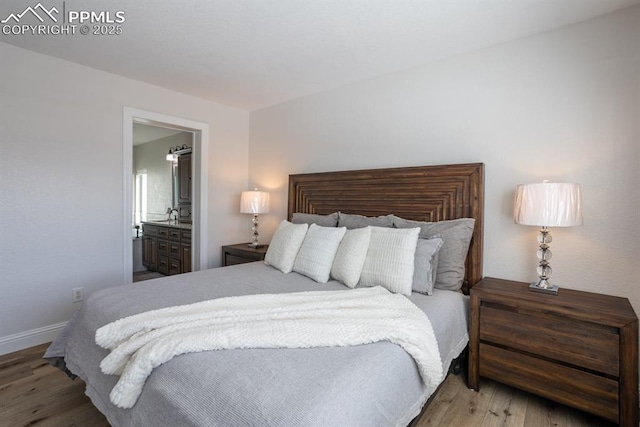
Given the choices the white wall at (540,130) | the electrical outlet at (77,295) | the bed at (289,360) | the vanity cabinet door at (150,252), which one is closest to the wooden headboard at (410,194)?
the bed at (289,360)


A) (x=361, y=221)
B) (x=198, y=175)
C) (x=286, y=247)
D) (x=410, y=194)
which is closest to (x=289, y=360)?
(x=286, y=247)

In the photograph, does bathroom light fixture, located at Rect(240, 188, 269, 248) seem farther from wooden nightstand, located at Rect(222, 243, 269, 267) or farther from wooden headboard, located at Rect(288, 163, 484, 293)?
wooden headboard, located at Rect(288, 163, 484, 293)

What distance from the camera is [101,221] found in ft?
9.78

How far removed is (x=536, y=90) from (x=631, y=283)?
138 cm

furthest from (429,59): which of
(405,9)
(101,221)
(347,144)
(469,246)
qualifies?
(101,221)

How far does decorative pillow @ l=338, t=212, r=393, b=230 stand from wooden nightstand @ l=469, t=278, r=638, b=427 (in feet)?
2.77

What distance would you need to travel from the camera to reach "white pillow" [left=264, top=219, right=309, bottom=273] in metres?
2.55

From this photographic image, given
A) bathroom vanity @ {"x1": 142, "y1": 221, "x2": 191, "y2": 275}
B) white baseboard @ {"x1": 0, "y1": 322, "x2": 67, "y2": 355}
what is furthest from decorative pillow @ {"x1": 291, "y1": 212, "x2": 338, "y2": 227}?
white baseboard @ {"x1": 0, "y1": 322, "x2": 67, "y2": 355}

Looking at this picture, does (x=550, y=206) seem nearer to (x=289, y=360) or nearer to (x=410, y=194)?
(x=410, y=194)

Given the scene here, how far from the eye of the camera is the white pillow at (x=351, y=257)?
219cm

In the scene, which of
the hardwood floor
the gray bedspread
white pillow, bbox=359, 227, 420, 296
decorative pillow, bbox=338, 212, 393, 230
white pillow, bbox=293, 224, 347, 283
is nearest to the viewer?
the gray bedspread

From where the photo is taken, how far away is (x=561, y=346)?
1738 millimetres

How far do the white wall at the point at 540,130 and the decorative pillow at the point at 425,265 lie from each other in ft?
1.77

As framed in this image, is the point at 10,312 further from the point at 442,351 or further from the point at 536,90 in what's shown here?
the point at 536,90
